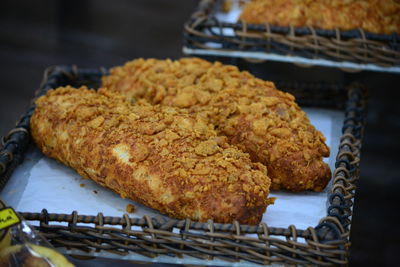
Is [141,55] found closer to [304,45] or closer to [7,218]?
[304,45]

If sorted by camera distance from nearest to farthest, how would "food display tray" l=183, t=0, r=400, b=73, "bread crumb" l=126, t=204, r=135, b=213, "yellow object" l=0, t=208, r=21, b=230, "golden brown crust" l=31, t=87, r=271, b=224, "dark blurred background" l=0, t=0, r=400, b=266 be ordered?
"yellow object" l=0, t=208, r=21, b=230 < "golden brown crust" l=31, t=87, r=271, b=224 < "bread crumb" l=126, t=204, r=135, b=213 < "food display tray" l=183, t=0, r=400, b=73 < "dark blurred background" l=0, t=0, r=400, b=266

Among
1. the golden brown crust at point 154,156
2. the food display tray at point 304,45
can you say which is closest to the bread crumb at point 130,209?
the golden brown crust at point 154,156

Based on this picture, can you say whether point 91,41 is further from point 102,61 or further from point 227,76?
point 227,76

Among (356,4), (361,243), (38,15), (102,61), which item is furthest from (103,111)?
(38,15)

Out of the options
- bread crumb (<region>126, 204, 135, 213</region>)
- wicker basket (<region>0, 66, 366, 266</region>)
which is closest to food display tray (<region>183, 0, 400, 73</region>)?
wicker basket (<region>0, 66, 366, 266</region>)


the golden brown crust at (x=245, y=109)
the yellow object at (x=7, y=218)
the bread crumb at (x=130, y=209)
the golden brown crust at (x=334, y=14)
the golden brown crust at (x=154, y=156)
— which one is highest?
the golden brown crust at (x=334, y=14)

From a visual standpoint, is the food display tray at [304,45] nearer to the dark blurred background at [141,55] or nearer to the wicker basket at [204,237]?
the dark blurred background at [141,55]

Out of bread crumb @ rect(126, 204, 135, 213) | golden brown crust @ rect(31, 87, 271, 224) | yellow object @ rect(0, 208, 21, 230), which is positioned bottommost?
yellow object @ rect(0, 208, 21, 230)

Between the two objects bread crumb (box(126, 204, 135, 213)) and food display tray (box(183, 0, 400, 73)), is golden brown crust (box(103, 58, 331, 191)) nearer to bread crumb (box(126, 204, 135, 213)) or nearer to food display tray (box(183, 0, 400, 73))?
food display tray (box(183, 0, 400, 73))
